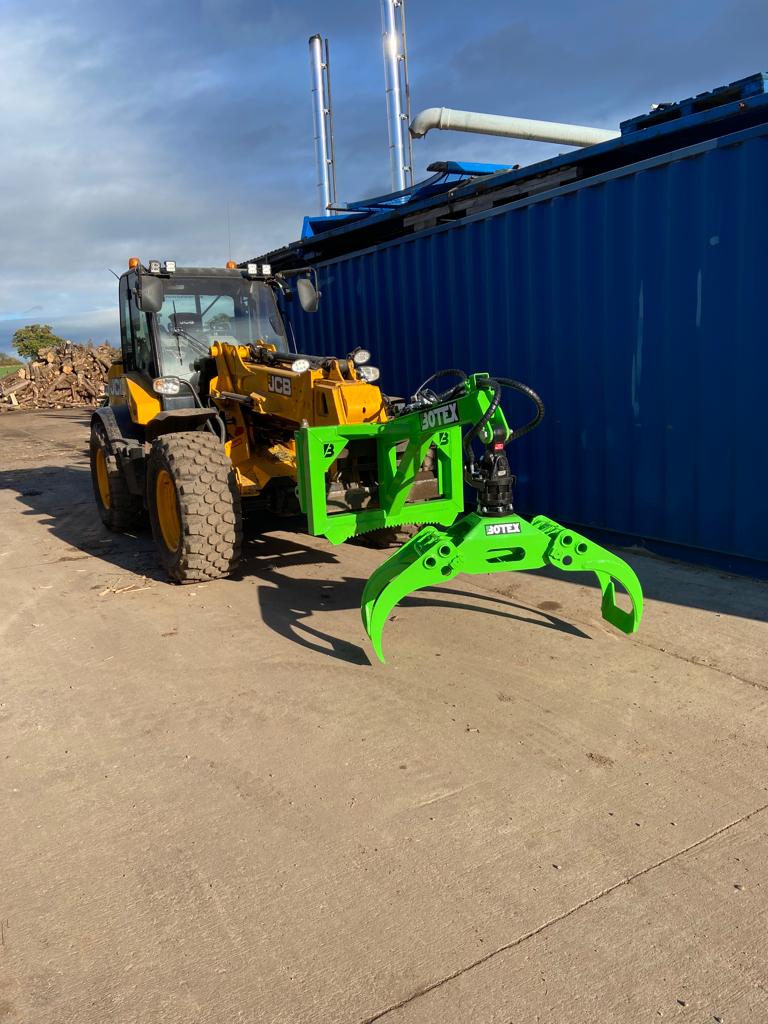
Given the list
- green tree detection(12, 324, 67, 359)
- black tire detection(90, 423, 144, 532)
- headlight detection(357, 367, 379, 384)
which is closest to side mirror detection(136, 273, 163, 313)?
black tire detection(90, 423, 144, 532)

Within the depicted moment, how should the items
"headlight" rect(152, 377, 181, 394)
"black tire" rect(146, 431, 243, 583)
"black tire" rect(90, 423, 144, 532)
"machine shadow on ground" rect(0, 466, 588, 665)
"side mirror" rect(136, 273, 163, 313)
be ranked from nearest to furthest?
"machine shadow on ground" rect(0, 466, 588, 665) < "black tire" rect(146, 431, 243, 583) < "side mirror" rect(136, 273, 163, 313) < "headlight" rect(152, 377, 181, 394) < "black tire" rect(90, 423, 144, 532)

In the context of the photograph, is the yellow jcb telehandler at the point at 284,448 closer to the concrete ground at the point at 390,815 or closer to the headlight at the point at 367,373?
the headlight at the point at 367,373

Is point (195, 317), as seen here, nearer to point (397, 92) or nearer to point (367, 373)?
point (367, 373)

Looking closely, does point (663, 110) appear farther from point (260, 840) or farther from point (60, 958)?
point (60, 958)

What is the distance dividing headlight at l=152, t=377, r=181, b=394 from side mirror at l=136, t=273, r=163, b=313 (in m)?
0.57

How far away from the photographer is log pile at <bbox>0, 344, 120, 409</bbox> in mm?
25625

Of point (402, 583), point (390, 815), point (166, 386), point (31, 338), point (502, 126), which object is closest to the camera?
point (390, 815)

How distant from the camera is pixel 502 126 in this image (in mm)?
11500

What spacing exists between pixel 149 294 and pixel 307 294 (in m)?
1.36

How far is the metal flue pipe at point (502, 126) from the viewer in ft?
37.5

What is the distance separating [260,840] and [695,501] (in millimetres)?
4151

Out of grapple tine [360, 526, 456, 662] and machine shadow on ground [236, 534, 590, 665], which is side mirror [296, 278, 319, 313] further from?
grapple tine [360, 526, 456, 662]

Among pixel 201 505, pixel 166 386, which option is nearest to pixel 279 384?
pixel 201 505

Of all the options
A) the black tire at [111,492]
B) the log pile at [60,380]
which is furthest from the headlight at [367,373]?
the log pile at [60,380]
